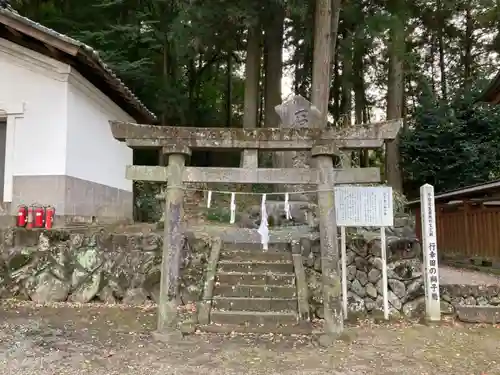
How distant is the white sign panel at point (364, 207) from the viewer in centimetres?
742

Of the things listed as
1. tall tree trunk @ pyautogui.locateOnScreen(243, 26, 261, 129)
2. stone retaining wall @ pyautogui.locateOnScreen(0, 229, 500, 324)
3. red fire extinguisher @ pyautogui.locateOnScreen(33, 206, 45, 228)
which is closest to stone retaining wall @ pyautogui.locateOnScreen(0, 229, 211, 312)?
stone retaining wall @ pyautogui.locateOnScreen(0, 229, 500, 324)

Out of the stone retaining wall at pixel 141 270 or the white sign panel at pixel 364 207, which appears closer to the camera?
the white sign panel at pixel 364 207

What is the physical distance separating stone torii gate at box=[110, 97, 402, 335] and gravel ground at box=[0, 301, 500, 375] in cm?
84

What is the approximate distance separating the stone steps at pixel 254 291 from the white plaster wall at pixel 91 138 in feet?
13.6

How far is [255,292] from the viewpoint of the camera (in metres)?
7.07

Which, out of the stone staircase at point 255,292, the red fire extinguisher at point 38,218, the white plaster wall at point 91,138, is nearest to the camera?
the stone staircase at point 255,292

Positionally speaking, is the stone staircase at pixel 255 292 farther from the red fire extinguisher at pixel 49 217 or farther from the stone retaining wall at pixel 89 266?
the red fire extinguisher at pixel 49 217

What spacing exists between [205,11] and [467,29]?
16256 mm

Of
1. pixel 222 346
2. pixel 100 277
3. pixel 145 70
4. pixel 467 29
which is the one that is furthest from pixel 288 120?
pixel 467 29

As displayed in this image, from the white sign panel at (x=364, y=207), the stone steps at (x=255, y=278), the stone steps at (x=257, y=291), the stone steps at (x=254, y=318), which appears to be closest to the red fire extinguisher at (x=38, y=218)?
the stone steps at (x=255, y=278)

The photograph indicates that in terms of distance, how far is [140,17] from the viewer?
19.0 meters

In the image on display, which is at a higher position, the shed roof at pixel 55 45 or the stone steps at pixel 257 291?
the shed roof at pixel 55 45

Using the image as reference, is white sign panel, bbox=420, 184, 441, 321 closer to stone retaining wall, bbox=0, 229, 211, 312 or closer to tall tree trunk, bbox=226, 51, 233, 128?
stone retaining wall, bbox=0, 229, 211, 312

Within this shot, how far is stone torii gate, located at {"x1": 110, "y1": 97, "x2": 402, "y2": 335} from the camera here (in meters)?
6.40
